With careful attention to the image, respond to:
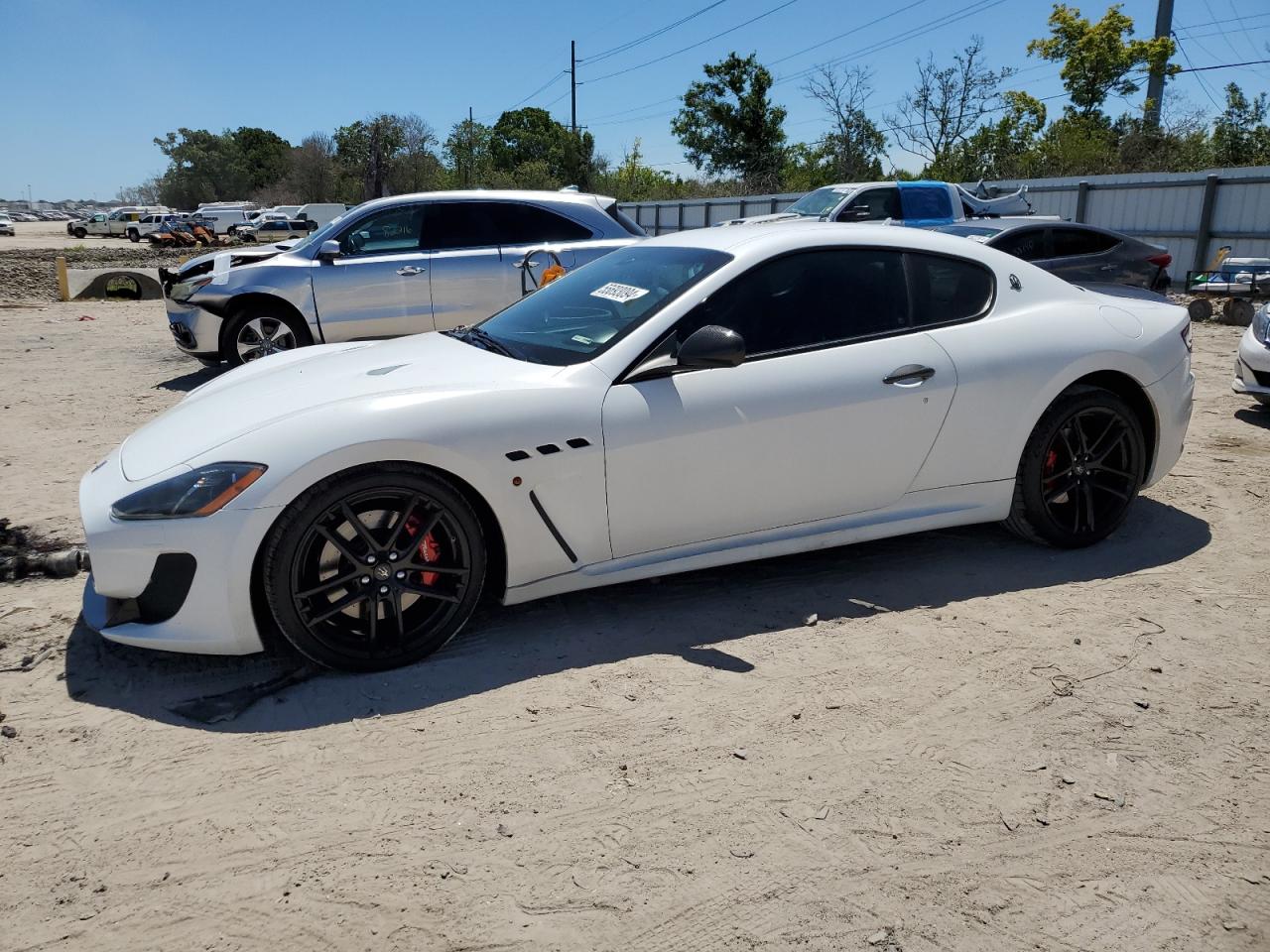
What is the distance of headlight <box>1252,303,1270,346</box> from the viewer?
7.34 m

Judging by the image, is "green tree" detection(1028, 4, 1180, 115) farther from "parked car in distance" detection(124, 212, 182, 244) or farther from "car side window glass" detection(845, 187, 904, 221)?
"parked car in distance" detection(124, 212, 182, 244)

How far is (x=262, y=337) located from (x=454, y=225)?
2060 mm

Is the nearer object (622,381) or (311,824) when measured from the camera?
(311,824)

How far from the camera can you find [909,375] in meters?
4.08

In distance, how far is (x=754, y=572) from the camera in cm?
441

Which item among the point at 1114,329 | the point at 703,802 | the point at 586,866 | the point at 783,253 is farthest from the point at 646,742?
the point at 1114,329

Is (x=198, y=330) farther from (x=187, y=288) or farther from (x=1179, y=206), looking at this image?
(x=1179, y=206)

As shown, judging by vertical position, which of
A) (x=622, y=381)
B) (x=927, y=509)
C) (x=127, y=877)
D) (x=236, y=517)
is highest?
(x=622, y=381)

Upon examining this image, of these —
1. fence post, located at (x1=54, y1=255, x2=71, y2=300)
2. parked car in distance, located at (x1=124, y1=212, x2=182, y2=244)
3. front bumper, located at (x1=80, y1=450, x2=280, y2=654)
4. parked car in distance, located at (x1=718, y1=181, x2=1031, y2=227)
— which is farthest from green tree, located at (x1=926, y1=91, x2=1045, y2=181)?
parked car in distance, located at (x1=124, y1=212, x2=182, y2=244)

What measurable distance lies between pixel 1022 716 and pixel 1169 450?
2.19 meters

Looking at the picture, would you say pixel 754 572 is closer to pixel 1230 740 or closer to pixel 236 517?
pixel 1230 740

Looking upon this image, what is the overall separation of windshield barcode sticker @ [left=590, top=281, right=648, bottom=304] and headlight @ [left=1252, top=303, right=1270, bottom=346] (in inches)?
221

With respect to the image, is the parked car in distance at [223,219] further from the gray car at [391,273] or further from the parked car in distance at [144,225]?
the gray car at [391,273]

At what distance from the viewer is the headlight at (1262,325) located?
734 centimetres
